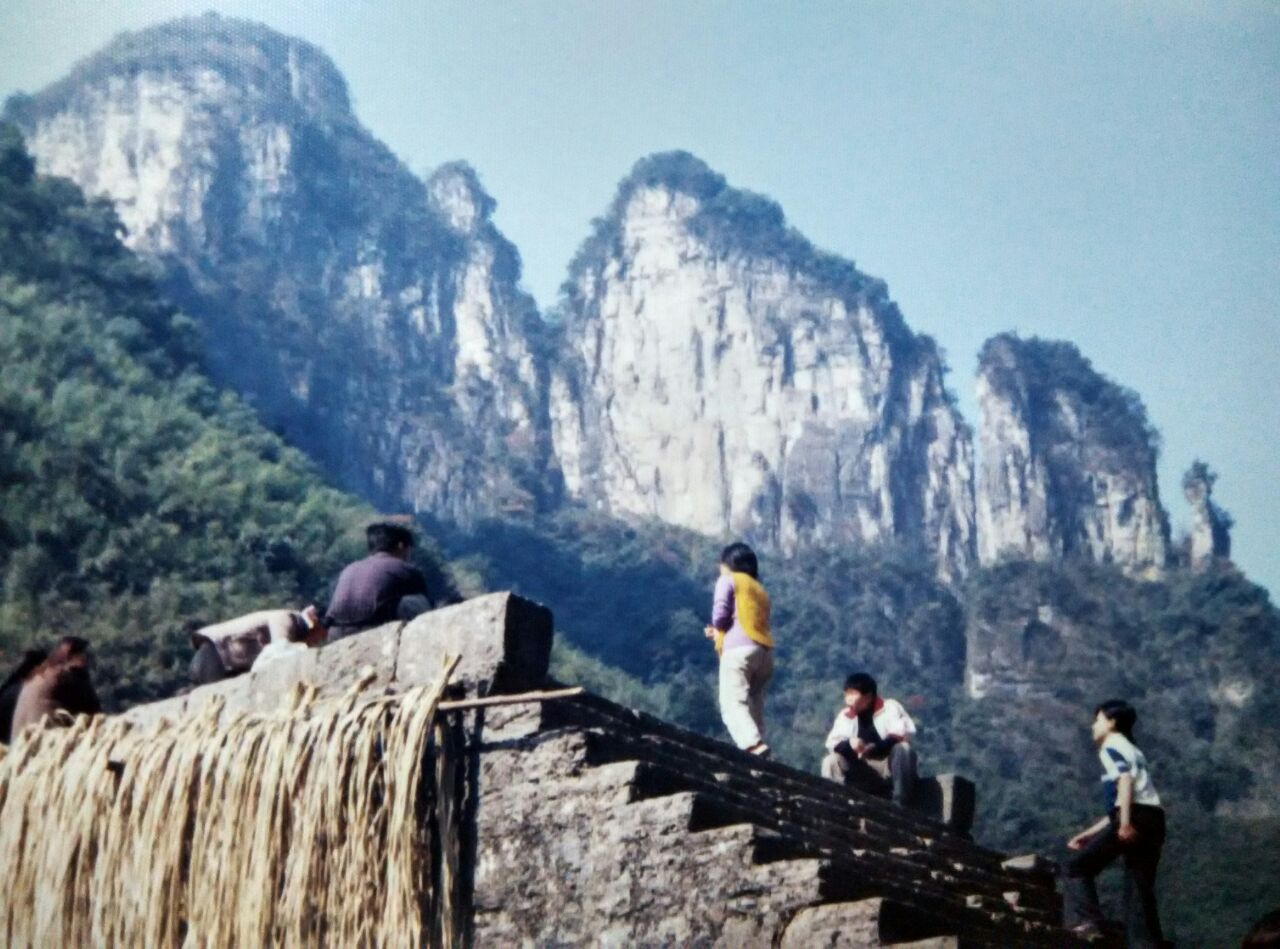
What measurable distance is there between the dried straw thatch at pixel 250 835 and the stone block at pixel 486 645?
137 mm

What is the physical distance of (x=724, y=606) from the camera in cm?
780

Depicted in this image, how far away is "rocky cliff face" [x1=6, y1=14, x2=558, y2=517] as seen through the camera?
6650 centimetres

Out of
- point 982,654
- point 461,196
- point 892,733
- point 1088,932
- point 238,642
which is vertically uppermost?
point 461,196

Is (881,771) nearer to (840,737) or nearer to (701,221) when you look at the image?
(840,737)

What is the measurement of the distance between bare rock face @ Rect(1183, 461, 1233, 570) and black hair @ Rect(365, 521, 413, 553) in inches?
2349

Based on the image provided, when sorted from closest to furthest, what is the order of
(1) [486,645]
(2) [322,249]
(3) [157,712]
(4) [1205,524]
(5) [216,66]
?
(1) [486,645]
(3) [157,712]
(4) [1205,524]
(2) [322,249]
(5) [216,66]

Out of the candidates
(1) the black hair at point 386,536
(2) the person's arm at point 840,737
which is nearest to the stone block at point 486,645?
(1) the black hair at point 386,536

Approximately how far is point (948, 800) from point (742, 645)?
119 cm

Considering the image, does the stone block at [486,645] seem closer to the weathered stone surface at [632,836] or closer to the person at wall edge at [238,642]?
the weathered stone surface at [632,836]

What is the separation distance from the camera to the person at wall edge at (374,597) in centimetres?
679

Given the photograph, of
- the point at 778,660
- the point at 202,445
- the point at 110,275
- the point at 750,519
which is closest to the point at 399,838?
the point at 202,445

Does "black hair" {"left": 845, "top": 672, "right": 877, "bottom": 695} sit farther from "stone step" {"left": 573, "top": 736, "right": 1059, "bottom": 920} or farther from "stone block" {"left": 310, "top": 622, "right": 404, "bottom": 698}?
"stone block" {"left": 310, "top": 622, "right": 404, "bottom": 698}

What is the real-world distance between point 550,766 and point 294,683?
1.23m

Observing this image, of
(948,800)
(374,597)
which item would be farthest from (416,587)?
(948,800)
